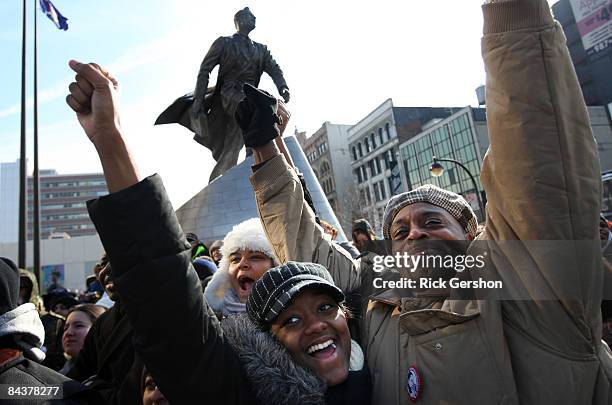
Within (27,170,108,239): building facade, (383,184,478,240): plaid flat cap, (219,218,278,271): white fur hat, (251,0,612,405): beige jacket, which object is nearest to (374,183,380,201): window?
(219,218,278,271): white fur hat

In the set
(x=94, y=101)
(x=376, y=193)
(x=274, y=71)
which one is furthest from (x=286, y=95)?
(x=376, y=193)

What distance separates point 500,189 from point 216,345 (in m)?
0.90

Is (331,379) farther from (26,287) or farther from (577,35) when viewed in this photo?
(577,35)

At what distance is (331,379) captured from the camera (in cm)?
137

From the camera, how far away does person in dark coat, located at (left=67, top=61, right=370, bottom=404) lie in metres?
1.08

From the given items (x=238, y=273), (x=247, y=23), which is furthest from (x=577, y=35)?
(x=238, y=273)

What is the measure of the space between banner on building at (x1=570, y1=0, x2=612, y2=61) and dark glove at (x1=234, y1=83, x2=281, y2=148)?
43.3 m

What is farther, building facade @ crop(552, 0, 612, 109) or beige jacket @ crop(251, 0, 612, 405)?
building facade @ crop(552, 0, 612, 109)

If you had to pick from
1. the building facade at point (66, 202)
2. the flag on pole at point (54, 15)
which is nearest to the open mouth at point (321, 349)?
the flag on pole at point (54, 15)

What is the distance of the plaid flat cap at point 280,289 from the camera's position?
1419 mm

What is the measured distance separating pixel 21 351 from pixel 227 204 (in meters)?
6.86

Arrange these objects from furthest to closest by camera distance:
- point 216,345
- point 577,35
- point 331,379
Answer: point 577,35 < point 331,379 < point 216,345

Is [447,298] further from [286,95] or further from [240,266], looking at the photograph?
[286,95]

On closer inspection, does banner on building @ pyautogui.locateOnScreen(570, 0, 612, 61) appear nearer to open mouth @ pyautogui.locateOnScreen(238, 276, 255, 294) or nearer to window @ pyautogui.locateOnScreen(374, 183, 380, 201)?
window @ pyautogui.locateOnScreen(374, 183, 380, 201)
